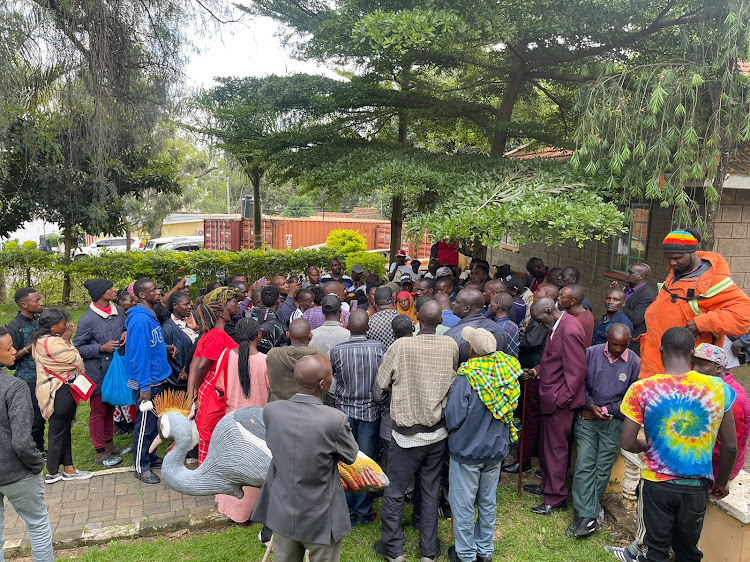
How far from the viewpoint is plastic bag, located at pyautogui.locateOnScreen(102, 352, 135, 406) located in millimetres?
5551

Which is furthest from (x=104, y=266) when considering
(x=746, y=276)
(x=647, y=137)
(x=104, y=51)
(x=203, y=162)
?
(x=203, y=162)

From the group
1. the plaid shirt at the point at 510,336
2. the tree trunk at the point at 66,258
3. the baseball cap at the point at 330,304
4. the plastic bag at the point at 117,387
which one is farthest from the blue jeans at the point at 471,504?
the tree trunk at the point at 66,258

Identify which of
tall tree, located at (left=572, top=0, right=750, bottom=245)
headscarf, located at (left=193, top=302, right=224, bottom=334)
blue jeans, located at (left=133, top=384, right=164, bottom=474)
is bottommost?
blue jeans, located at (left=133, top=384, right=164, bottom=474)

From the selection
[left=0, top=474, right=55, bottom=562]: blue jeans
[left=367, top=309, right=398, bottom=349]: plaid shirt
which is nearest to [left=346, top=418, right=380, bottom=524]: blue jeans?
[left=367, top=309, right=398, bottom=349]: plaid shirt

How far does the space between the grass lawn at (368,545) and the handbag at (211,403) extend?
0.86m

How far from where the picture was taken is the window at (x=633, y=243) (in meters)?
10.3

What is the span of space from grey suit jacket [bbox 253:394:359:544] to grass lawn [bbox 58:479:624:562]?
151cm

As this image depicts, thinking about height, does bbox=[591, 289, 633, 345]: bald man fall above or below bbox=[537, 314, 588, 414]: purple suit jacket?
above

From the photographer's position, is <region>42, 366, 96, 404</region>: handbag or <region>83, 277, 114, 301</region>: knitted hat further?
<region>83, 277, 114, 301</region>: knitted hat

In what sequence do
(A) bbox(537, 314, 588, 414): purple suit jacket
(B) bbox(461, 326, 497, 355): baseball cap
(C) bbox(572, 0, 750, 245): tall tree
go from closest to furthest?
(B) bbox(461, 326, 497, 355): baseball cap < (A) bbox(537, 314, 588, 414): purple suit jacket < (C) bbox(572, 0, 750, 245): tall tree

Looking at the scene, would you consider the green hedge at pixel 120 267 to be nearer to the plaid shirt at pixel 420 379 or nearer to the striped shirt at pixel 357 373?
the striped shirt at pixel 357 373

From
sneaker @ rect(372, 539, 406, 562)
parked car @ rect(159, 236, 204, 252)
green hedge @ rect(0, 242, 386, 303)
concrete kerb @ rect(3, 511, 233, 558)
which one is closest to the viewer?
sneaker @ rect(372, 539, 406, 562)

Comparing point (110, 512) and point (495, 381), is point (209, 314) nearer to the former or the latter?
point (110, 512)

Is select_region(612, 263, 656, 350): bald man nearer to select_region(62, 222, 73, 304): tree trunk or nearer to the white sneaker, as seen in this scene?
the white sneaker
